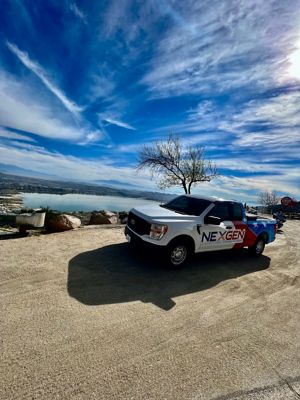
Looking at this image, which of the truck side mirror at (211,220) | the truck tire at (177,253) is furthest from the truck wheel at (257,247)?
the truck tire at (177,253)

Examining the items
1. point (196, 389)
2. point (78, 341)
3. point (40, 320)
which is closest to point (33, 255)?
point (40, 320)

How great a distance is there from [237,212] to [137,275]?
4.07 m

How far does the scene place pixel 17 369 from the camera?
104 inches

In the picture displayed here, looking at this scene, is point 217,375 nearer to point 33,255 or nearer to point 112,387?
point 112,387

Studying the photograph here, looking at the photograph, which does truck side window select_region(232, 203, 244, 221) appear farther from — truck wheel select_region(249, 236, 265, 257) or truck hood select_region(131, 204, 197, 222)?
truck hood select_region(131, 204, 197, 222)

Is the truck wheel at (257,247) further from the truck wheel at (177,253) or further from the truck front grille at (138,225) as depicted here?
the truck front grille at (138,225)

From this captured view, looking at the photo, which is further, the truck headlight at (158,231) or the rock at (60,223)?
the rock at (60,223)

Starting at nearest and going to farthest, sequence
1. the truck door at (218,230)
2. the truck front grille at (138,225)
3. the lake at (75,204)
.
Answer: the truck front grille at (138,225) → the truck door at (218,230) → the lake at (75,204)

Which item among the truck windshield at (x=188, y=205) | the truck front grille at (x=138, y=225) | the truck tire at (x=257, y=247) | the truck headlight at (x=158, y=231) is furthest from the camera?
the truck tire at (x=257, y=247)

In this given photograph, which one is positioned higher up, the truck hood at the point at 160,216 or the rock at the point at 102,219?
the truck hood at the point at 160,216

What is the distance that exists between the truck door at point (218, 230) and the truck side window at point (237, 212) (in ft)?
0.65

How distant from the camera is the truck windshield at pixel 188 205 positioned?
705 centimetres

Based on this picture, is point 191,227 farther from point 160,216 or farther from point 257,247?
point 257,247

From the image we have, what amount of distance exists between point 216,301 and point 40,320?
133 inches
